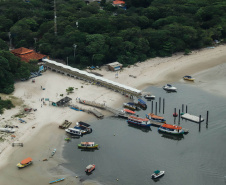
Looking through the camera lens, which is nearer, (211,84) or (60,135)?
(60,135)

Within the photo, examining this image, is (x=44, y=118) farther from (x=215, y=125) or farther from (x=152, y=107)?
(x=215, y=125)

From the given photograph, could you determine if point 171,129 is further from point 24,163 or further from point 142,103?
point 24,163

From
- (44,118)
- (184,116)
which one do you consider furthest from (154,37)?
(44,118)

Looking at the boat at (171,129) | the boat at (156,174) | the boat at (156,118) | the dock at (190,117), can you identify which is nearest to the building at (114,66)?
the boat at (156,118)

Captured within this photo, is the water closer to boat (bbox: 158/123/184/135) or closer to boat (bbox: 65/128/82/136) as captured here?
boat (bbox: 158/123/184/135)

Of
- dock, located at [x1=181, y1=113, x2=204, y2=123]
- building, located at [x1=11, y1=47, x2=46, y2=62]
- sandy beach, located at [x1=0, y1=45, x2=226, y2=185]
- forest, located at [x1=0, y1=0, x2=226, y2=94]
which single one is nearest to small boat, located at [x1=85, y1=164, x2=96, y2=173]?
sandy beach, located at [x1=0, y1=45, x2=226, y2=185]

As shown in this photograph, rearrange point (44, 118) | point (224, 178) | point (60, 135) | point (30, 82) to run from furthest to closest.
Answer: point (30, 82)
point (44, 118)
point (60, 135)
point (224, 178)
